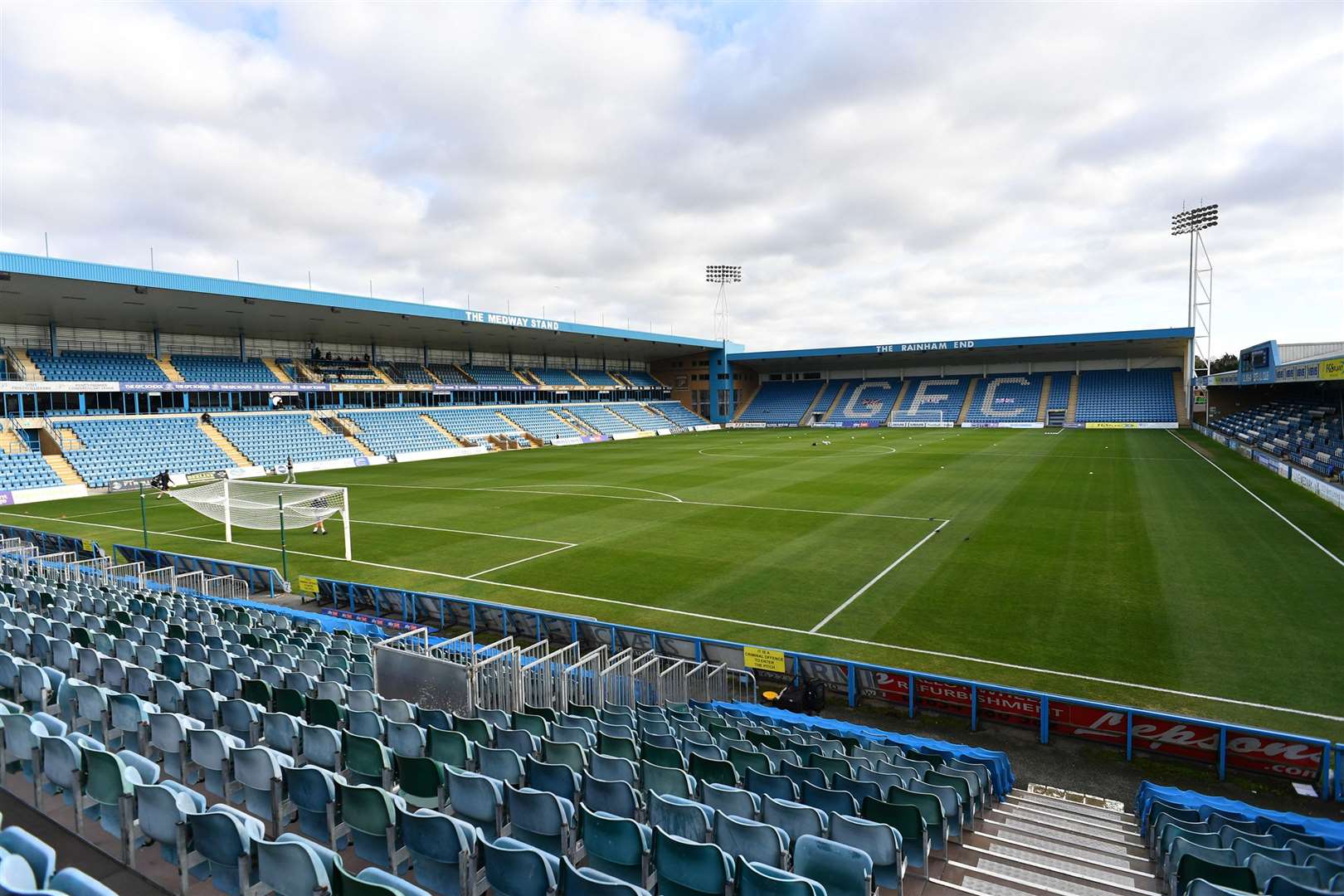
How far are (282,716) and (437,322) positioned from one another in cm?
5115

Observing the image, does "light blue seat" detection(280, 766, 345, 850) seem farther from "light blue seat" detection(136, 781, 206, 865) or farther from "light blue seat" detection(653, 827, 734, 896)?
"light blue seat" detection(653, 827, 734, 896)

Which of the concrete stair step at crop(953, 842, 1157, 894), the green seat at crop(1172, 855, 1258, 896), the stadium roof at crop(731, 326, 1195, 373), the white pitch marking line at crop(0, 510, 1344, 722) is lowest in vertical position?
the white pitch marking line at crop(0, 510, 1344, 722)

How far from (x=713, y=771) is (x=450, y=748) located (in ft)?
8.26

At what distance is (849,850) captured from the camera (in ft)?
15.2

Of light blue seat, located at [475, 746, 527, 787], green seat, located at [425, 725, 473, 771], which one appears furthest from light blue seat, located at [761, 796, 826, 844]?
green seat, located at [425, 725, 473, 771]

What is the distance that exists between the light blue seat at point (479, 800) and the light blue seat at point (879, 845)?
8.58 feet

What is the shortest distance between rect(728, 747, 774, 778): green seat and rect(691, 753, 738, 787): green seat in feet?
0.71

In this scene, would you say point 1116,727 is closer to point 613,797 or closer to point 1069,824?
point 1069,824

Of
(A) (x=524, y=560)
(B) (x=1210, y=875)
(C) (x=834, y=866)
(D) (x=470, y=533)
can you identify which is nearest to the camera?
(C) (x=834, y=866)

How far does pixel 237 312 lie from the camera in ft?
151

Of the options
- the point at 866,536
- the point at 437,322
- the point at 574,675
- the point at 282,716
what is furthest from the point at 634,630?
the point at 437,322

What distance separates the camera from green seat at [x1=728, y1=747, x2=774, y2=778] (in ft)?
22.8

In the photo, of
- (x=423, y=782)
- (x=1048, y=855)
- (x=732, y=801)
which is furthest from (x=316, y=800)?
(x=1048, y=855)

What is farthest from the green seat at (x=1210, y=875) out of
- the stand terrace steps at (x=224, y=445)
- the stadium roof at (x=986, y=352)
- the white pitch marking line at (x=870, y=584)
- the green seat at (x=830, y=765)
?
the stadium roof at (x=986, y=352)
